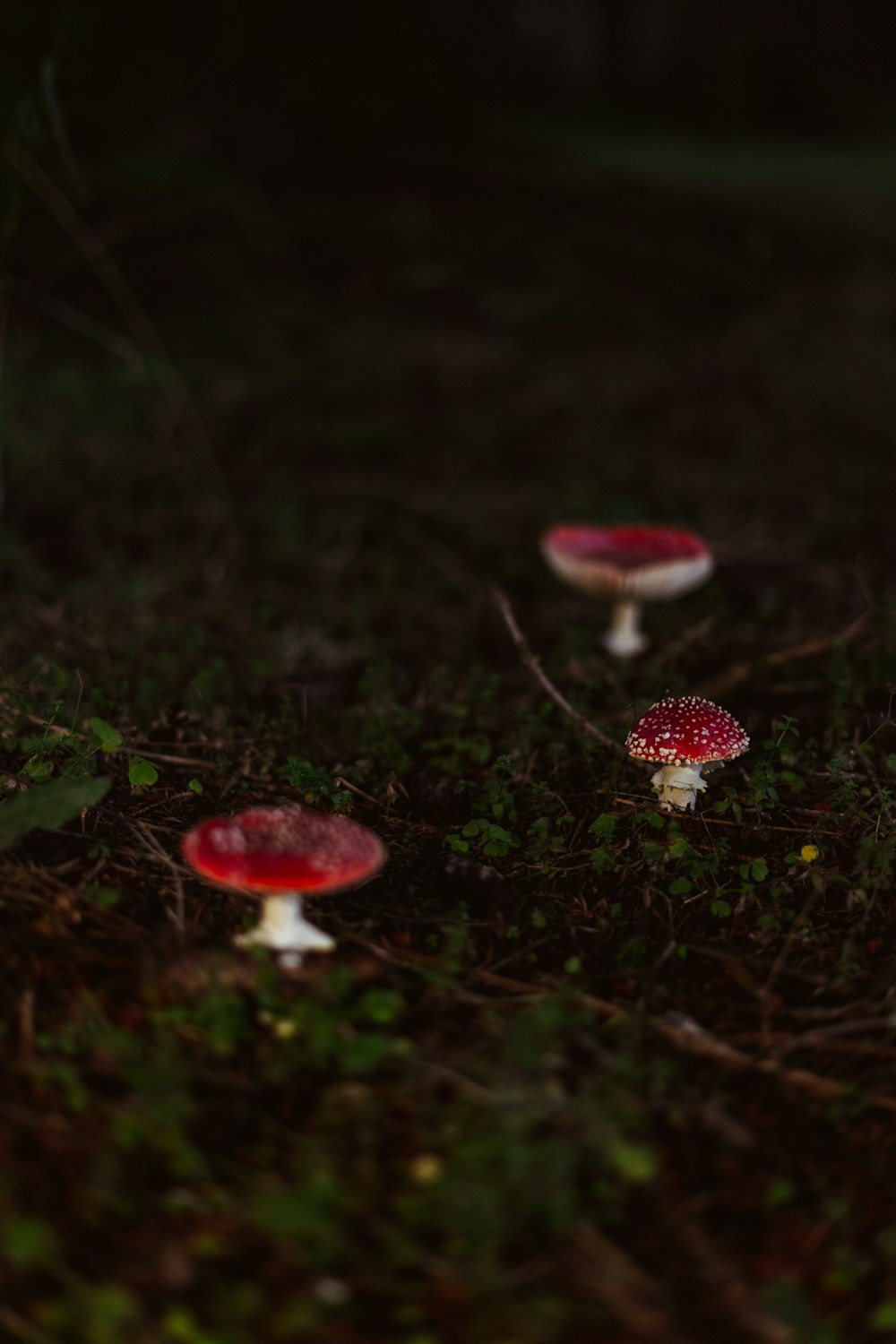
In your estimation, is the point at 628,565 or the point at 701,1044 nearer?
the point at 701,1044

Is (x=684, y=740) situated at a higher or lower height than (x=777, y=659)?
higher

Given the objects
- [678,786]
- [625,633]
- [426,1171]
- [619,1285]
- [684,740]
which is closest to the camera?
[619,1285]

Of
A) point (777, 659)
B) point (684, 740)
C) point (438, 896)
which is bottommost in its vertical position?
point (438, 896)

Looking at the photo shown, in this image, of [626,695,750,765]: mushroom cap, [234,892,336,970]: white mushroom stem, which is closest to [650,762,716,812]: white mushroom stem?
[626,695,750,765]: mushroom cap

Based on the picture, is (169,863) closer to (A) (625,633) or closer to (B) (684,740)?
(B) (684,740)

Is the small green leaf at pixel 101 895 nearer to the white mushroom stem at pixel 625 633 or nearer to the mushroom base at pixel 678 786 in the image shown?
the mushroom base at pixel 678 786

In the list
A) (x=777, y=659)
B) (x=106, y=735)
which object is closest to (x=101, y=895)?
(x=106, y=735)

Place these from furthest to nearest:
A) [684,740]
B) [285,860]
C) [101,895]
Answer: [684,740]
[101,895]
[285,860]
